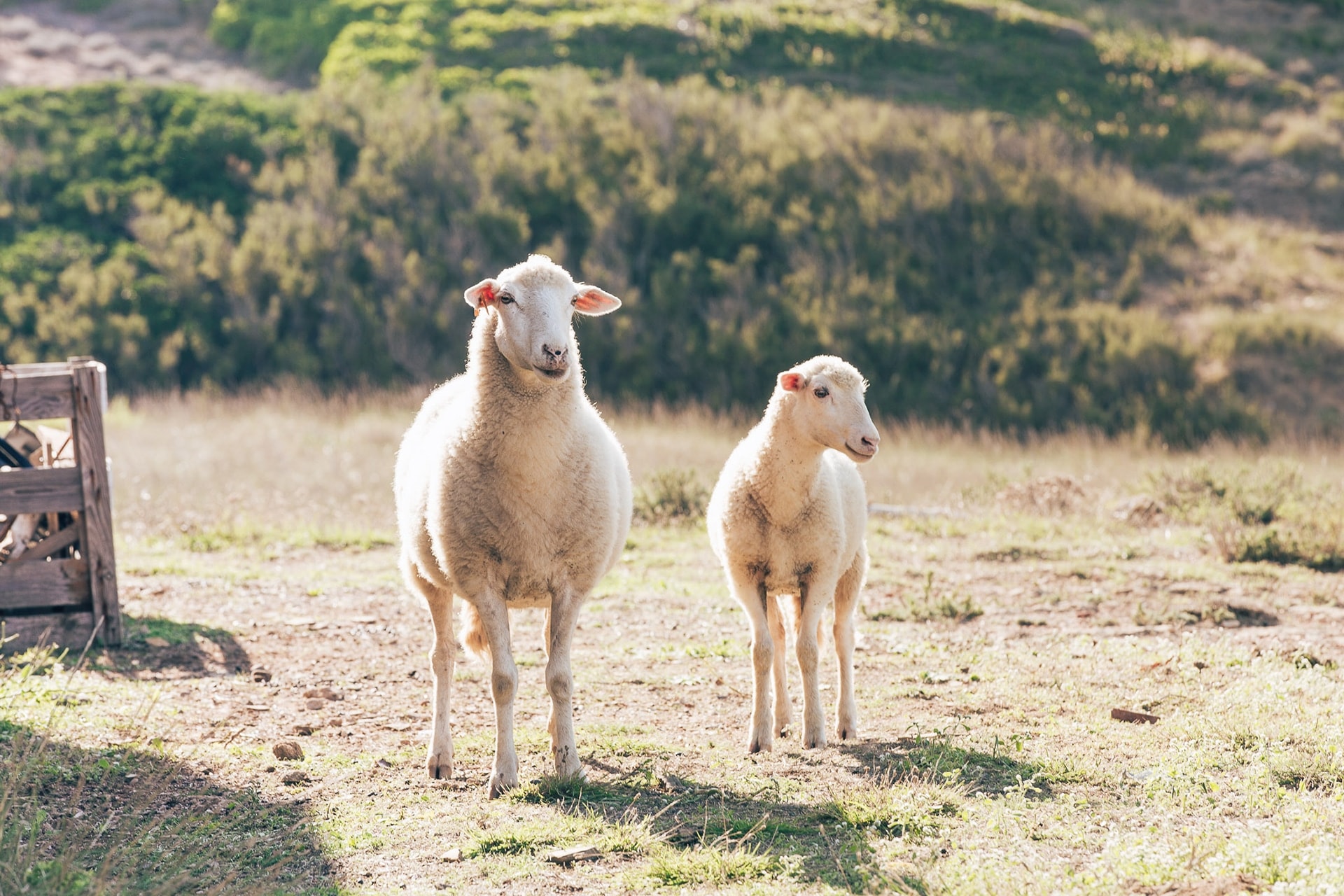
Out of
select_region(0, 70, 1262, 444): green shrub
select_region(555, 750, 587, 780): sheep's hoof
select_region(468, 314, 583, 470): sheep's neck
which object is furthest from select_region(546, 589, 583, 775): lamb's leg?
select_region(0, 70, 1262, 444): green shrub

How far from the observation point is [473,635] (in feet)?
19.4

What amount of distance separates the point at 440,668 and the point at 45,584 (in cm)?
322

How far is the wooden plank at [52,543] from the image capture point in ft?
25.0

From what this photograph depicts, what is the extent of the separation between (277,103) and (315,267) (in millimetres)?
6526

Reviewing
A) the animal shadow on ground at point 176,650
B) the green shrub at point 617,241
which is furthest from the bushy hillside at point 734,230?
the animal shadow on ground at point 176,650

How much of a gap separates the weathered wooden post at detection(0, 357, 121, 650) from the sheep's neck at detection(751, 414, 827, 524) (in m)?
4.06

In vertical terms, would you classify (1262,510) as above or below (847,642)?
below

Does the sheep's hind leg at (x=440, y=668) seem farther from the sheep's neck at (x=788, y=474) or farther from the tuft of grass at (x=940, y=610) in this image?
the tuft of grass at (x=940, y=610)

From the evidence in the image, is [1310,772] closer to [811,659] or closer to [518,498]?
[811,659]

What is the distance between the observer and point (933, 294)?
24.5m

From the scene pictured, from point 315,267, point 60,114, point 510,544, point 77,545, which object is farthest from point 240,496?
point 60,114

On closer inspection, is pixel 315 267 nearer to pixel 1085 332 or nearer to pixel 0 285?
pixel 0 285

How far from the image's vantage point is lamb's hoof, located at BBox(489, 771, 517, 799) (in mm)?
5199

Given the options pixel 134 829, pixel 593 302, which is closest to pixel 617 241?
pixel 593 302
